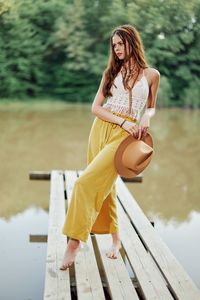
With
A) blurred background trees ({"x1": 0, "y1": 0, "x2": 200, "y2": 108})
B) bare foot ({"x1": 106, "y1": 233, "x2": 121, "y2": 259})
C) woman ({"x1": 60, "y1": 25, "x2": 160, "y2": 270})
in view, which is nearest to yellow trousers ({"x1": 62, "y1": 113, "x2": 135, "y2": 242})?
woman ({"x1": 60, "y1": 25, "x2": 160, "y2": 270})

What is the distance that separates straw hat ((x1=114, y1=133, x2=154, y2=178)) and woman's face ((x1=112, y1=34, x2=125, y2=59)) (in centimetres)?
30

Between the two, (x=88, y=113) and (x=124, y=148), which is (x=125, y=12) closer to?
(x=88, y=113)

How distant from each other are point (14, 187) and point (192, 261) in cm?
176

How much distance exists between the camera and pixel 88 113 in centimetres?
981

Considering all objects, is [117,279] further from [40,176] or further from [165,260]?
[40,176]

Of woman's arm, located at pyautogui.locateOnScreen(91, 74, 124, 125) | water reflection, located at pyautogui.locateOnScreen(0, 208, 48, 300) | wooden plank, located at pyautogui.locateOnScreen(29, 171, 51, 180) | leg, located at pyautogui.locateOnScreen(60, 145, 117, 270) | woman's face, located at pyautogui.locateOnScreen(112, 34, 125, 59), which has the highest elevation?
woman's face, located at pyautogui.locateOnScreen(112, 34, 125, 59)

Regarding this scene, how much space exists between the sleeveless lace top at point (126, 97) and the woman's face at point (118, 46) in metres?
0.07

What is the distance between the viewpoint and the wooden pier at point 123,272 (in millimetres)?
1794

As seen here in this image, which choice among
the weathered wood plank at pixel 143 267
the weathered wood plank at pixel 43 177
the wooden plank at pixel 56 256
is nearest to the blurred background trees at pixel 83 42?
the weathered wood plank at pixel 43 177

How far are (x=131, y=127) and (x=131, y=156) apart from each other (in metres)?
0.10

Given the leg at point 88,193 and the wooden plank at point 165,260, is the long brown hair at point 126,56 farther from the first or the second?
the wooden plank at point 165,260

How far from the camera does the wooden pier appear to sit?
179 centimetres

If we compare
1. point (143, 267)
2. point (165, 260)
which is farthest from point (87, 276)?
point (165, 260)

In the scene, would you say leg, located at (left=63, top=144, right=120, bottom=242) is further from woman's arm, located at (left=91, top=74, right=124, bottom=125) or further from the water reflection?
the water reflection
